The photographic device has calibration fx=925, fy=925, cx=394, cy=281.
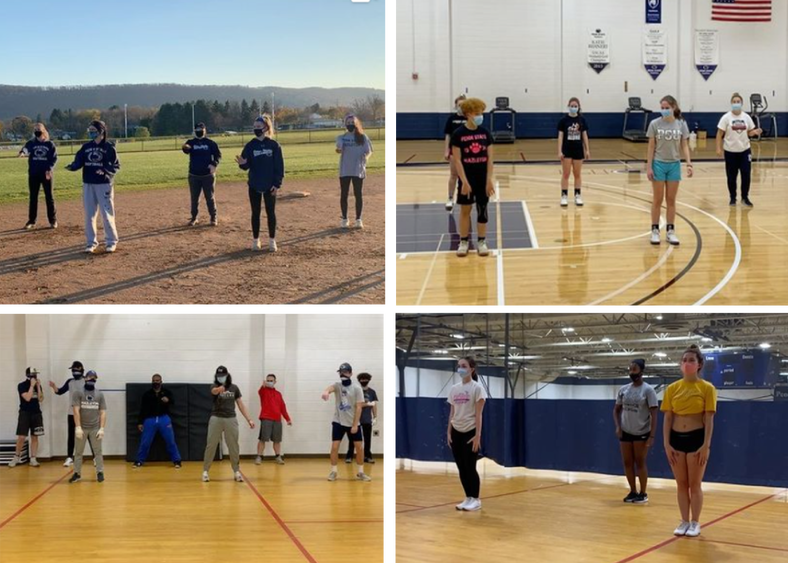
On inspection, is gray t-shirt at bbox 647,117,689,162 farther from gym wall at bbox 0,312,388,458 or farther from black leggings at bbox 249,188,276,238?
black leggings at bbox 249,188,276,238

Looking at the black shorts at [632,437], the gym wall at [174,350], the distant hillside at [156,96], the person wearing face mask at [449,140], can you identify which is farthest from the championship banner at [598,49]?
the black shorts at [632,437]

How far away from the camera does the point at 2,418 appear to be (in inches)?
417

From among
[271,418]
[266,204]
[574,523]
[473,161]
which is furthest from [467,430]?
[271,418]

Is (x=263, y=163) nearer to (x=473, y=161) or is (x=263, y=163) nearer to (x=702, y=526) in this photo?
(x=473, y=161)

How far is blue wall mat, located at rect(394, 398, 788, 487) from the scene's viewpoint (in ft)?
23.0

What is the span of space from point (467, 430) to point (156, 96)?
1365 cm

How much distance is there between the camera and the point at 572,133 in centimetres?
1053

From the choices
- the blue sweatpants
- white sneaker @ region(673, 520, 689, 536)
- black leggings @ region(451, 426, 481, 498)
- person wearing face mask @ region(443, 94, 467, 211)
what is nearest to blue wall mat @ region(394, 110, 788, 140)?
person wearing face mask @ region(443, 94, 467, 211)

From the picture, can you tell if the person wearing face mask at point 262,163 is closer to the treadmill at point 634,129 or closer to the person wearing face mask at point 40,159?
the person wearing face mask at point 40,159

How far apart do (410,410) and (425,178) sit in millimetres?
7279

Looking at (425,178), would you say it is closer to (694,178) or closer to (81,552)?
(694,178)

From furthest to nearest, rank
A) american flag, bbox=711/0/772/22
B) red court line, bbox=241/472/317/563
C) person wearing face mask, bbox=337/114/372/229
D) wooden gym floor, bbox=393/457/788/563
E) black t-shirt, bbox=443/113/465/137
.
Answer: american flag, bbox=711/0/772/22, person wearing face mask, bbox=337/114/372/229, black t-shirt, bbox=443/113/465/137, red court line, bbox=241/472/317/563, wooden gym floor, bbox=393/457/788/563

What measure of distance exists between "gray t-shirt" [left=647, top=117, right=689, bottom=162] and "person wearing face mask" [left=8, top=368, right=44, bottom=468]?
7.05 meters

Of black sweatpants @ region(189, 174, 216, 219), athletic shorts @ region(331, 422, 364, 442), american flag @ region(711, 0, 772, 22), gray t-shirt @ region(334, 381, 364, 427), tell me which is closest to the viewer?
athletic shorts @ region(331, 422, 364, 442)
